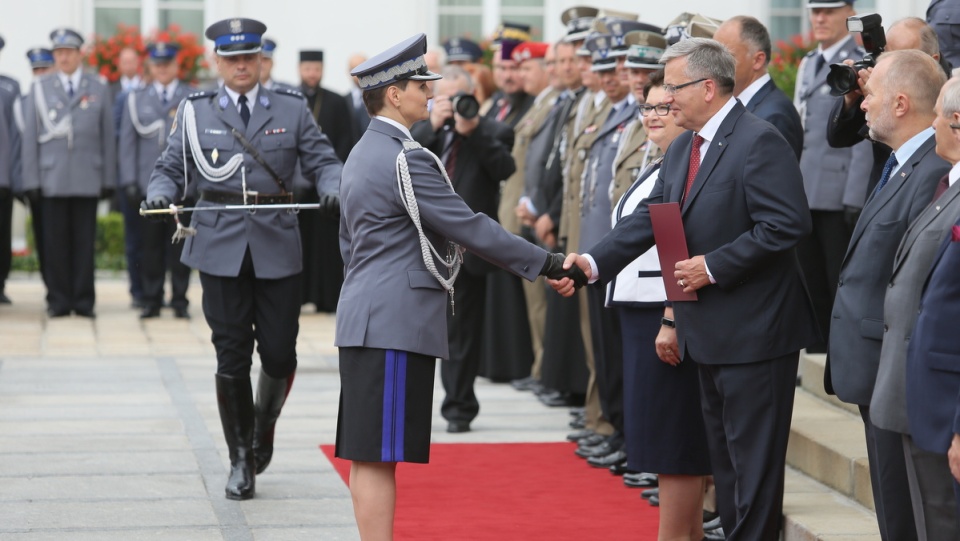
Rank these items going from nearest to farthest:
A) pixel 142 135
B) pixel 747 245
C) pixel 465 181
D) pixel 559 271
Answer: pixel 747 245 < pixel 559 271 < pixel 465 181 < pixel 142 135

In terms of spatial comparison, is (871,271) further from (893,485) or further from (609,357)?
(609,357)

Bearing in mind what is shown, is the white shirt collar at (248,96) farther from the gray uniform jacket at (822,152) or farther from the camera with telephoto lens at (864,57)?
the gray uniform jacket at (822,152)

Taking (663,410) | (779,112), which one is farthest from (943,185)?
(779,112)

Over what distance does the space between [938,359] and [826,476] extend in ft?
8.37

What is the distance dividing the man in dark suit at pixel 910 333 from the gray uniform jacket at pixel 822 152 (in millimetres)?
2949

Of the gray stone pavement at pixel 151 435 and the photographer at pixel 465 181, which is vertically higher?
the photographer at pixel 465 181

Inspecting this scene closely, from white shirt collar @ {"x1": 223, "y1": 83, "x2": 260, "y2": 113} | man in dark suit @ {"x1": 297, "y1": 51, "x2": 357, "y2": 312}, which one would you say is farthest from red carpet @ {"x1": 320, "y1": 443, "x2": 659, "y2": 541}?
man in dark suit @ {"x1": 297, "y1": 51, "x2": 357, "y2": 312}

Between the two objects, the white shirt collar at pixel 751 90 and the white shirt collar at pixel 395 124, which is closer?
the white shirt collar at pixel 395 124

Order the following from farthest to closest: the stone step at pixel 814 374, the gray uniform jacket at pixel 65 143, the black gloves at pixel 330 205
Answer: the gray uniform jacket at pixel 65 143 → the stone step at pixel 814 374 → the black gloves at pixel 330 205

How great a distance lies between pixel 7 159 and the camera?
12297mm

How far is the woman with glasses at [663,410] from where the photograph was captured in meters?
5.39

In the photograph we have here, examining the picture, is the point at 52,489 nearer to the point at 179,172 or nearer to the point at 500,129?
the point at 179,172

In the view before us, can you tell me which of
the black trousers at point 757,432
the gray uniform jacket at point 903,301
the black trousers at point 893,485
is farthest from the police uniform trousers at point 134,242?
the gray uniform jacket at point 903,301

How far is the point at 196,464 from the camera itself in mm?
7035
